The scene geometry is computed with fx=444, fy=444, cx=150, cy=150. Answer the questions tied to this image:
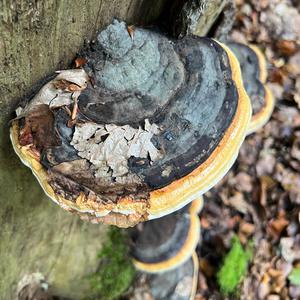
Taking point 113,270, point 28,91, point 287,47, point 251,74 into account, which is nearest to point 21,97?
point 28,91

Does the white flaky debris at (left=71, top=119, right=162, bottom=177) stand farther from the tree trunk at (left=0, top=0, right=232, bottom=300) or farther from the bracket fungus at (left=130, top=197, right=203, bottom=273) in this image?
the bracket fungus at (left=130, top=197, right=203, bottom=273)

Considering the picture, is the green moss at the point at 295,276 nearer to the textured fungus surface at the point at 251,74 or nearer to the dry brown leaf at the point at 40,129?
the textured fungus surface at the point at 251,74

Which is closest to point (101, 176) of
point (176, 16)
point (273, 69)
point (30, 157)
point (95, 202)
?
point (95, 202)

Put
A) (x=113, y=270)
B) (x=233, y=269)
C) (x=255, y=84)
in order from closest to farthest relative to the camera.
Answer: (x=255, y=84) → (x=113, y=270) → (x=233, y=269)

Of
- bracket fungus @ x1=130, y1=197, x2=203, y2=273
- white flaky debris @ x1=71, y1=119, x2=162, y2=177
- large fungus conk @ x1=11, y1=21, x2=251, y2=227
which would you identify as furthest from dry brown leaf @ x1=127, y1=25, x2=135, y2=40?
bracket fungus @ x1=130, y1=197, x2=203, y2=273

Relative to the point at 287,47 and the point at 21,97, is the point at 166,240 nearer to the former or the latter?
the point at 21,97

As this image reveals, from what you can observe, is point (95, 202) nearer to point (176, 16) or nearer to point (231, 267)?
point (176, 16)

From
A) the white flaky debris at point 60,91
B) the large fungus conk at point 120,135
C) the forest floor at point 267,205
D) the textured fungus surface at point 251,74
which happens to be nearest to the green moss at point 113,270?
the forest floor at point 267,205
